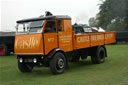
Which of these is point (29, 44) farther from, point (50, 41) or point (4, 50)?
point (4, 50)

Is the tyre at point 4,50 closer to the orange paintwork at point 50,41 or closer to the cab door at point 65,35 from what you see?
the cab door at point 65,35

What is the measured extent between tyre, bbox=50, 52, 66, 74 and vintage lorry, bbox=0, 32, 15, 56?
8744mm

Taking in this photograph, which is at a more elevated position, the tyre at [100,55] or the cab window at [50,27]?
the cab window at [50,27]

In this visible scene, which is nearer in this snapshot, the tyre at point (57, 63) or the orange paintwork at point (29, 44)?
the orange paintwork at point (29, 44)

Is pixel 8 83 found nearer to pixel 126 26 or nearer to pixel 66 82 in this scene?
pixel 66 82

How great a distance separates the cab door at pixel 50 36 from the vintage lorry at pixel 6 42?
28.3 ft

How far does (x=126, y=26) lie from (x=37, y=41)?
32.7 metres

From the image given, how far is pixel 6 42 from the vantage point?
57.2ft

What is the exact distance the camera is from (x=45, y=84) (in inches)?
285

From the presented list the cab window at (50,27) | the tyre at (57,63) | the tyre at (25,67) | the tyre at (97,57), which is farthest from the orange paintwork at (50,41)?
the tyre at (97,57)

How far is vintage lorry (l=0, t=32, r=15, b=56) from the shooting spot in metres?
17.2

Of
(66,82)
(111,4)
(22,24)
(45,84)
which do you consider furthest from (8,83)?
(111,4)

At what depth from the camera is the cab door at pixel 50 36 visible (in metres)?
8.59

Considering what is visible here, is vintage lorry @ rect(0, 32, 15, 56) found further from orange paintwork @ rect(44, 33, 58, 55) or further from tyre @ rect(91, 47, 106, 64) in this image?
orange paintwork @ rect(44, 33, 58, 55)
